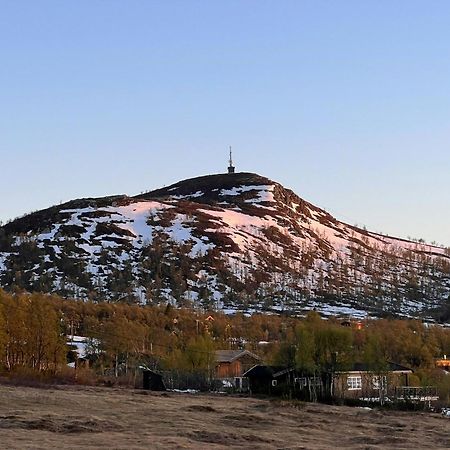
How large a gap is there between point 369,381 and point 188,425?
4147cm

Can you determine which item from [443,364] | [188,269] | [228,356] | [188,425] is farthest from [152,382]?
[188,269]

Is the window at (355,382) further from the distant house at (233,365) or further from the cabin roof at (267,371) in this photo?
the distant house at (233,365)

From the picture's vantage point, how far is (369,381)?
7044cm

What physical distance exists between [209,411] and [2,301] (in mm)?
35817

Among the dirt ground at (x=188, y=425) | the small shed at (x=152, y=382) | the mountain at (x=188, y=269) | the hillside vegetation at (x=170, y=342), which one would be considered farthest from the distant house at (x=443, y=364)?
the mountain at (x=188, y=269)

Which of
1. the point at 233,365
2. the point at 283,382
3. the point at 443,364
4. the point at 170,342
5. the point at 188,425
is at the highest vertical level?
the point at 170,342

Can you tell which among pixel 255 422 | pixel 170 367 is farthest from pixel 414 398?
pixel 255 422

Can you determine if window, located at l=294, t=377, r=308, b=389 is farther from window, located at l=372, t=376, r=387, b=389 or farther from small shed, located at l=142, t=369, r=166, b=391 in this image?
small shed, located at l=142, t=369, r=166, b=391

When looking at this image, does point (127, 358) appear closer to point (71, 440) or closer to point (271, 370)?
point (271, 370)

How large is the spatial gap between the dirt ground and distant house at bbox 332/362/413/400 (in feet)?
55.5

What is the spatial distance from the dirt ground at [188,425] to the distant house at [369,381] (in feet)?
55.5

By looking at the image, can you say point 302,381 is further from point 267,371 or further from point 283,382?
point 267,371

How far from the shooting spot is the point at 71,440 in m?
25.2

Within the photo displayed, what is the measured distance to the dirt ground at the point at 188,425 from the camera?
25953 millimetres
